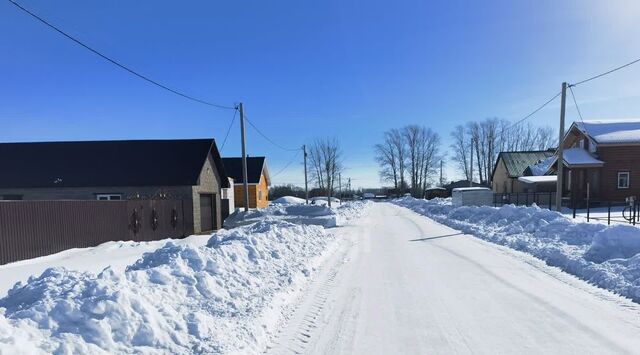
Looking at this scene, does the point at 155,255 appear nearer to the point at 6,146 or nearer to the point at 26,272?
the point at 26,272

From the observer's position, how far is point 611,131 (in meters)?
34.1

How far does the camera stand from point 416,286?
26.6ft

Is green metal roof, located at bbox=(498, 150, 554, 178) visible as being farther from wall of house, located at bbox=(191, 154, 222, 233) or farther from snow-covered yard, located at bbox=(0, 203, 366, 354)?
snow-covered yard, located at bbox=(0, 203, 366, 354)

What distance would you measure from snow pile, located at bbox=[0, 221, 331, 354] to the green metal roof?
4994 cm

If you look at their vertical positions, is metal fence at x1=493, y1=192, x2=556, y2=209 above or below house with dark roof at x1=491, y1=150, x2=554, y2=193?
below

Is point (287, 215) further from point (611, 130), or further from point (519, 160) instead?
point (519, 160)

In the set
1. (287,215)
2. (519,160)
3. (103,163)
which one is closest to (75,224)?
(103,163)

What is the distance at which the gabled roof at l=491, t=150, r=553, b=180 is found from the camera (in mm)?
51906

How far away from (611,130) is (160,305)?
39.4 m

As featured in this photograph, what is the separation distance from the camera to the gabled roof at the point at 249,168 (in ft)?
156

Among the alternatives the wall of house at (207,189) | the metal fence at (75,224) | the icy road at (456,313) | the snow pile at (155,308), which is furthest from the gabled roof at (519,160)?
the snow pile at (155,308)

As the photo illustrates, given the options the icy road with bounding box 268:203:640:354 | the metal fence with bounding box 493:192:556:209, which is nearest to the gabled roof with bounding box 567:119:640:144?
the metal fence with bounding box 493:192:556:209

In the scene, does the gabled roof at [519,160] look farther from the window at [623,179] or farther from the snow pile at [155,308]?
the snow pile at [155,308]

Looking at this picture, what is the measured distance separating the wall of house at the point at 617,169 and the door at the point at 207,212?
30.3m
